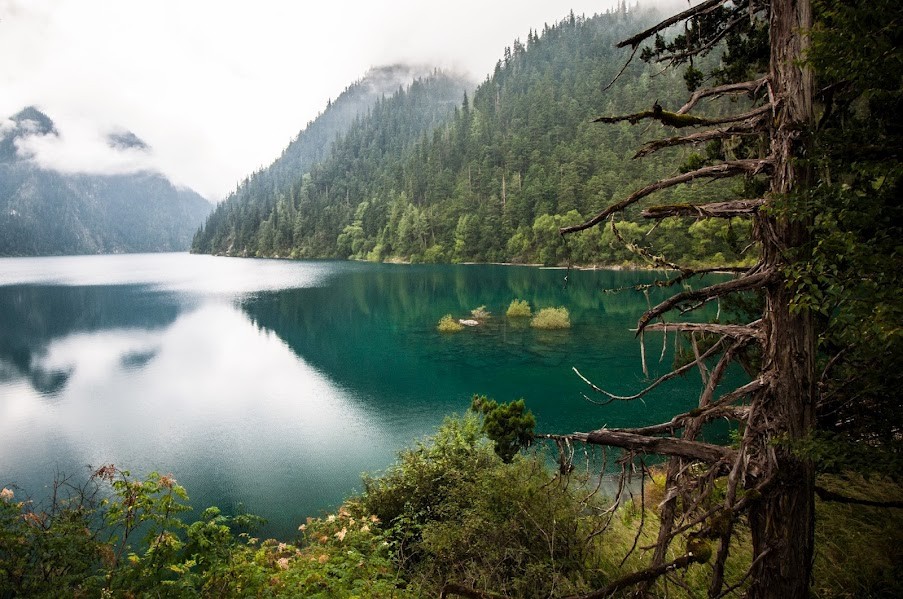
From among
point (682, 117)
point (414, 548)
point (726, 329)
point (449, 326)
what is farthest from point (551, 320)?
point (682, 117)

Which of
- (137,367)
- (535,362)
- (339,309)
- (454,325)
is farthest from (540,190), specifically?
(137,367)

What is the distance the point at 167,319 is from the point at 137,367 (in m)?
19.7

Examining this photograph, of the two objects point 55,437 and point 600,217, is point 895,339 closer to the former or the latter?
point 600,217

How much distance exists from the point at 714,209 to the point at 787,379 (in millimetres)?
1368

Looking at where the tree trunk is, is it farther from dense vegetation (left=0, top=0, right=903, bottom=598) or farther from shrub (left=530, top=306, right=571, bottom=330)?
shrub (left=530, top=306, right=571, bottom=330)

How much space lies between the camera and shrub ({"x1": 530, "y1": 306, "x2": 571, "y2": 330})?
130ft

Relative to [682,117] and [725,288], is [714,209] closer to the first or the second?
[725,288]

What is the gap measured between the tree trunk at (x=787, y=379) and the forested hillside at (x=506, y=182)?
62.6 m

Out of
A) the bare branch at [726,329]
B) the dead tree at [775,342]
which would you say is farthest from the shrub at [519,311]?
the dead tree at [775,342]

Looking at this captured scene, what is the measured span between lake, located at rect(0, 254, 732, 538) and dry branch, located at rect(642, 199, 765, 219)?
88cm

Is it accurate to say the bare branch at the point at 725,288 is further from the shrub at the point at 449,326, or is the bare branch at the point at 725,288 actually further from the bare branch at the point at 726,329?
the shrub at the point at 449,326

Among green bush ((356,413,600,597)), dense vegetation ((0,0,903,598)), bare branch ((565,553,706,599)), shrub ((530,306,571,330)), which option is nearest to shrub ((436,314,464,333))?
shrub ((530,306,571,330))

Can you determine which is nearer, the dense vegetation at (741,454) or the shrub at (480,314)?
the dense vegetation at (741,454)

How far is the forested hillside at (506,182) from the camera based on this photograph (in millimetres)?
93500
